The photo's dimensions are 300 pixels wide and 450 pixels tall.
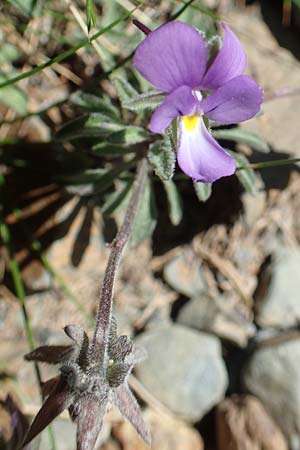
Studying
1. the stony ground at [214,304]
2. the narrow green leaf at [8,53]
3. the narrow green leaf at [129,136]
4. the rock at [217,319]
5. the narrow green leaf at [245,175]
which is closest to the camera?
the narrow green leaf at [129,136]

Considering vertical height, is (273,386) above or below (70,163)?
below

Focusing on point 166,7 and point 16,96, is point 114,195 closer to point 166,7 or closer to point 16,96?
point 16,96

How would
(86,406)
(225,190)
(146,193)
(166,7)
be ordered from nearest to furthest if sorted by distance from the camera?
(86,406) → (146,193) → (166,7) → (225,190)

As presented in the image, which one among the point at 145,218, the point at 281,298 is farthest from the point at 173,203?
the point at 281,298

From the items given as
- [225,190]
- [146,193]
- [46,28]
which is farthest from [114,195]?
[46,28]

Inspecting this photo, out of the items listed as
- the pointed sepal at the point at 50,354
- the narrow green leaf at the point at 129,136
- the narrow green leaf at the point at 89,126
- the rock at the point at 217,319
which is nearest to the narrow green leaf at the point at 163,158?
the narrow green leaf at the point at 129,136

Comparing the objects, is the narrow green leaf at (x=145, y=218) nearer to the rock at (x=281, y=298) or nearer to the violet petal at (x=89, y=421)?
the rock at (x=281, y=298)
